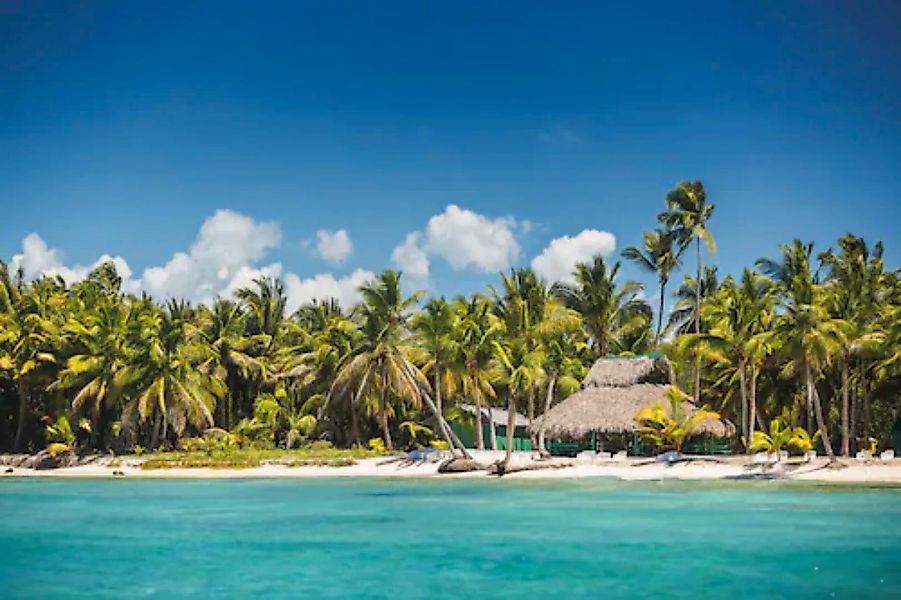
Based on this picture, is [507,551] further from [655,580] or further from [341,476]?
[341,476]

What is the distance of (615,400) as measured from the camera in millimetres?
30781

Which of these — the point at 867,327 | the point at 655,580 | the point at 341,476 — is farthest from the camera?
the point at 341,476

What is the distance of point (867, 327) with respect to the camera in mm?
26203

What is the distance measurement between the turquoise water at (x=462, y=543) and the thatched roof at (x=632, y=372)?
855cm

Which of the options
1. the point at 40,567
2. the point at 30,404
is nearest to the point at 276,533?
the point at 40,567

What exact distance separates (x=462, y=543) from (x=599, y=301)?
23.7 m

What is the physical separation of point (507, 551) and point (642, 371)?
19417mm

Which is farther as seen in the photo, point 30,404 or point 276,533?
point 30,404

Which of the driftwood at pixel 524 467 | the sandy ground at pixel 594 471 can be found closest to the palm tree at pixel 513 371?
the driftwood at pixel 524 467

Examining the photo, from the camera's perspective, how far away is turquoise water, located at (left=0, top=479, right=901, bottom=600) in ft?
35.5

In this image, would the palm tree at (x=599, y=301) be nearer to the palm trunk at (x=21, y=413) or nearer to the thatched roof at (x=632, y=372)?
the thatched roof at (x=632, y=372)

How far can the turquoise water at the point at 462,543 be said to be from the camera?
10828 mm

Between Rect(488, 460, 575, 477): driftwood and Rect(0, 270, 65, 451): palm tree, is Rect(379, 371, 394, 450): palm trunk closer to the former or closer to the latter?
Rect(488, 460, 575, 477): driftwood

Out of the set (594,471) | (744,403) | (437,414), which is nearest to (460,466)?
(437,414)
